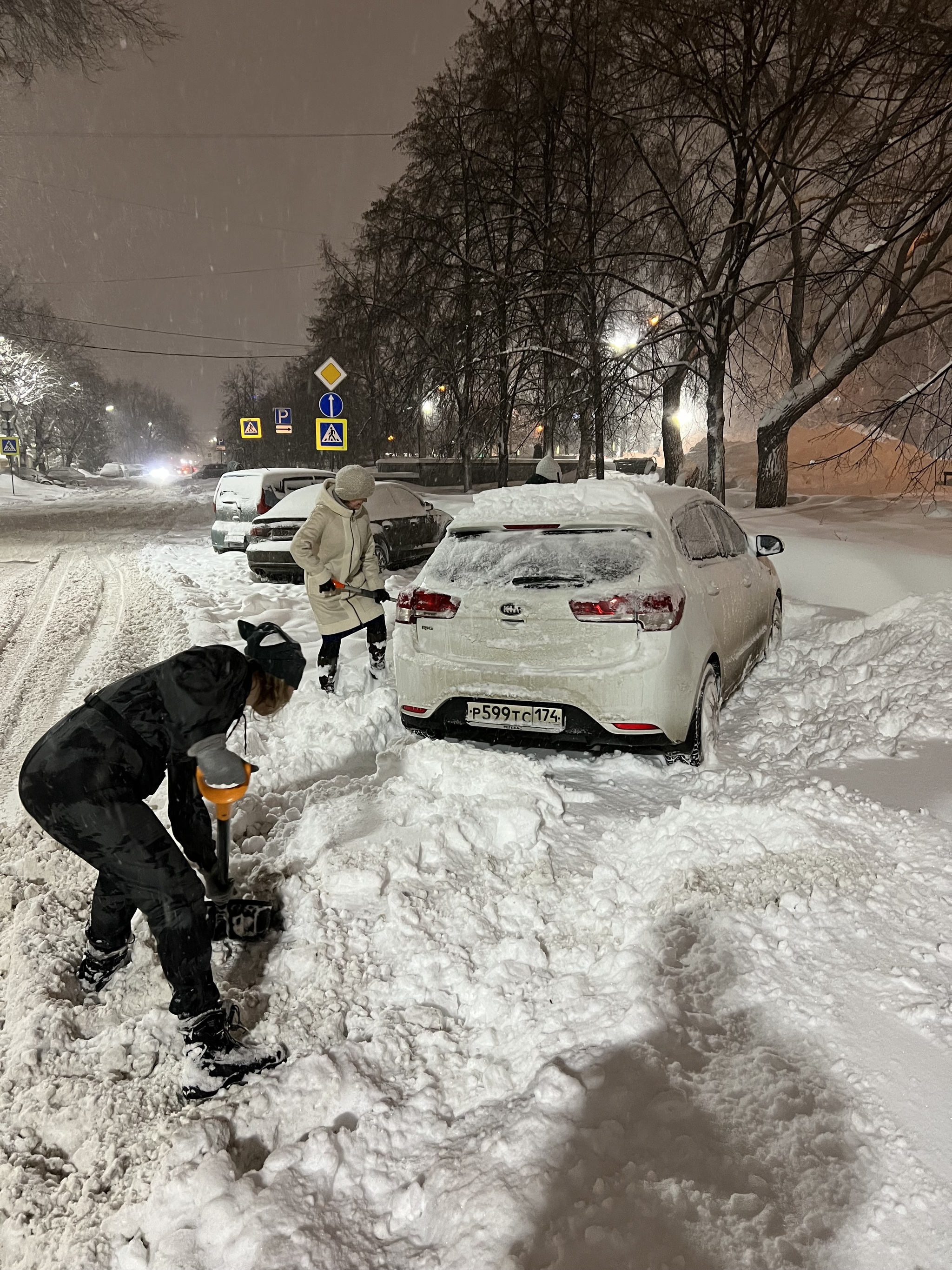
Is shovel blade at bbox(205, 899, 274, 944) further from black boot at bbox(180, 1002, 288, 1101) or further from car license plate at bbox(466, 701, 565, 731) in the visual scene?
car license plate at bbox(466, 701, 565, 731)

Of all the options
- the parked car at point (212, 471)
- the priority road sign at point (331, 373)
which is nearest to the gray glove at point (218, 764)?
the priority road sign at point (331, 373)

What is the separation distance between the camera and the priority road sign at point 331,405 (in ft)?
43.0

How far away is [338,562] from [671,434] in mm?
15768

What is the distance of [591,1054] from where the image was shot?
7.12 feet

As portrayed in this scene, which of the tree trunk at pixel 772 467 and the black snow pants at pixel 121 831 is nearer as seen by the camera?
the black snow pants at pixel 121 831

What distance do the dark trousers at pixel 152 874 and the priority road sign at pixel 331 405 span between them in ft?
38.3

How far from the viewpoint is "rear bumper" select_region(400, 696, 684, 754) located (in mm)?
3834

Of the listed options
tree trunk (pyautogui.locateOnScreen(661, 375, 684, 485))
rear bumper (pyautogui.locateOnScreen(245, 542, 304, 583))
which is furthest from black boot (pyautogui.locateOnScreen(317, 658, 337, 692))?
tree trunk (pyautogui.locateOnScreen(661, 375, 684, 485))

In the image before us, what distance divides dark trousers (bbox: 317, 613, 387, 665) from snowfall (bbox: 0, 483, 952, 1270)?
1.20 meters

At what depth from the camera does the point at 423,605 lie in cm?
428

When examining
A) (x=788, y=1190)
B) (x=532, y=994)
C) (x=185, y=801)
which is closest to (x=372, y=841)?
(x=185, y=801)

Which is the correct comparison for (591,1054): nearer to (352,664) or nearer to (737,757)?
(737,757)

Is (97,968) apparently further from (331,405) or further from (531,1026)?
(331,405)

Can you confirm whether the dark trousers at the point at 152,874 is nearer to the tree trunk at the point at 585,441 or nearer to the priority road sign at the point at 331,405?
the priority road sign at the point at 331,405
